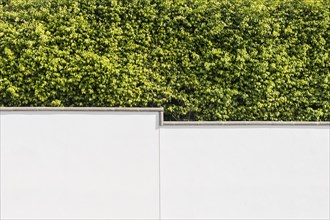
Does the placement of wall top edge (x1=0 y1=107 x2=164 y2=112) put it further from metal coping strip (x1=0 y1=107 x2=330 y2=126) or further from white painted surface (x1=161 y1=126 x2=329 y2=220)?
white painted surface (x1=161 y1=126 x2=329 y2=220)

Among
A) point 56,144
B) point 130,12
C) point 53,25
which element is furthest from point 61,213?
point 130,12

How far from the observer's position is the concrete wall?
470 centimetres

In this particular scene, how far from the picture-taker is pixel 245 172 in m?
4.99

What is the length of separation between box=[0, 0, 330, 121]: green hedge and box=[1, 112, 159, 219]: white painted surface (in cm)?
51

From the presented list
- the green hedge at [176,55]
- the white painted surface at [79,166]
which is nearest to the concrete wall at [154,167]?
the white painted surface at [79,166]

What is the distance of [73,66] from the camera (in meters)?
5.16

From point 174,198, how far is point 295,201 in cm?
197

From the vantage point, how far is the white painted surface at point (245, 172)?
4930 mm

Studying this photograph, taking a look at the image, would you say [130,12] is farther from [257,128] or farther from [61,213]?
[61,213]

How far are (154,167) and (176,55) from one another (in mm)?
1934

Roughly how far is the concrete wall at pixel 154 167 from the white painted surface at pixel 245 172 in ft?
0.05

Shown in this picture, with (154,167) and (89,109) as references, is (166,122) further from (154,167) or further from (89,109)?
(89,109)

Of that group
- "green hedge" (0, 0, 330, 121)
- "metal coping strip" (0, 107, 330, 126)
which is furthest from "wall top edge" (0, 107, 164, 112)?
"green hedge" (0, 0, 330, 121)

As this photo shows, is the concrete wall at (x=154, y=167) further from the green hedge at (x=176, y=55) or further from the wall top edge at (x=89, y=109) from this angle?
the green hedge at (x=176, y=55)
